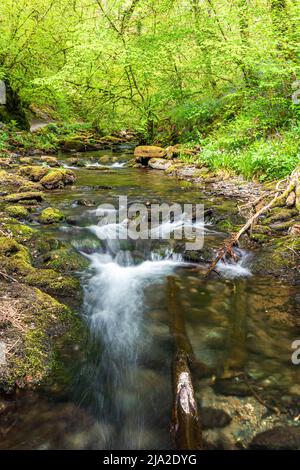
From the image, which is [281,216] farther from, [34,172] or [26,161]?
[26,161]

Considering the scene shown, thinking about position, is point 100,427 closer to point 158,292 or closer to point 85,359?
point 85,359

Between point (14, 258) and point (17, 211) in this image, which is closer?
point (14, 258)

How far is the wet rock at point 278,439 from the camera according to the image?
226 centimetres

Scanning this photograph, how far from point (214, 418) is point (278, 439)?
1.44ft

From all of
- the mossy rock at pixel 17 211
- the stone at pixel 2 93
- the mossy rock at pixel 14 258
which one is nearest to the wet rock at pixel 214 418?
the mossy rock at pixel 14 258

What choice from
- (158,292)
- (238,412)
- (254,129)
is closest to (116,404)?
(238,412)

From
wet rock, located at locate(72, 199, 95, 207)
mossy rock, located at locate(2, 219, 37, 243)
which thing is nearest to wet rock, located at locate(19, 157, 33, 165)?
wet rock, located at locate(72, 199, 95, 207)

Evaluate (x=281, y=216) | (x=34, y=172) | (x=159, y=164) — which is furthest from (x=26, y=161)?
(x=281, y=216)

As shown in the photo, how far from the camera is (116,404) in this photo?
2.77 meters

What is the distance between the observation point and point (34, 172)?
1014 centimetres

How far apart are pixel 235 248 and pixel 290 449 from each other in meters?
3.38

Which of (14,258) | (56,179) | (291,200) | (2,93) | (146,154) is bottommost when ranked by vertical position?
(146,154)

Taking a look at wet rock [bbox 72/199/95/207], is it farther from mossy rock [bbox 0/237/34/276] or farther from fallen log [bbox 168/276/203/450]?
fallen log [bbox 168/276/203/450]

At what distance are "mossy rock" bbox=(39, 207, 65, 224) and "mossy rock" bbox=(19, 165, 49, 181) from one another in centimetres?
361
